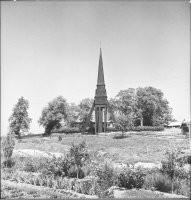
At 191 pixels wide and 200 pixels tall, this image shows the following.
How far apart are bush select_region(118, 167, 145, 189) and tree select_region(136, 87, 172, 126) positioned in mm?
29436

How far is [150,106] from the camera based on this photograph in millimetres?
39156

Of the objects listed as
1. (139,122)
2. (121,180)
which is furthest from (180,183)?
(139,122)

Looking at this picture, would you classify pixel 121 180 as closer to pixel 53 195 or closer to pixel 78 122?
pixel 53 195

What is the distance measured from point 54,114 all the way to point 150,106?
17.6 meters

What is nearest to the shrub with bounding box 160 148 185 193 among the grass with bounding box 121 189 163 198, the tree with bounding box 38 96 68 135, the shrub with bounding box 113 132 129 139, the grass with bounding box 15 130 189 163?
the grass with bounding box 121 189 163 198

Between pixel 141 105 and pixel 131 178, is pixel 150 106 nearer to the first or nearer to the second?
pixel 141 105

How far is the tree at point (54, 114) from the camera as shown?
41.3m

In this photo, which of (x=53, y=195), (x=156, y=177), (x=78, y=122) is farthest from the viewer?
(x=78, y=122)

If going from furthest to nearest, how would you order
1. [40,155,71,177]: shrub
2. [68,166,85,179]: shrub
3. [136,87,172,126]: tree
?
[136,87,172,126]: tree, [68,166,85,179]: shrub, [40,155,71,177]: shrub

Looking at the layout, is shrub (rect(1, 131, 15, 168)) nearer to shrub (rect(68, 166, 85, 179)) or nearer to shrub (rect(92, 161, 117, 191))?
shrub (rect(68, 166, 85, 179))

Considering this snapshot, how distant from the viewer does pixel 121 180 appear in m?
8.80

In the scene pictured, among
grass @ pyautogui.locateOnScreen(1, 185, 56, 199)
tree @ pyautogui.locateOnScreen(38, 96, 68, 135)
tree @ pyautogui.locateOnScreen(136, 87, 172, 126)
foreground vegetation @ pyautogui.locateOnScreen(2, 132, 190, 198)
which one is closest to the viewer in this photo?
grass @ pyautogui.locateOnScreen(1, 185, 56, 199)

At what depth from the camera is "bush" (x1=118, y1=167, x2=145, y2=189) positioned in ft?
27.8

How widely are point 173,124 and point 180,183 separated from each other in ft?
131
